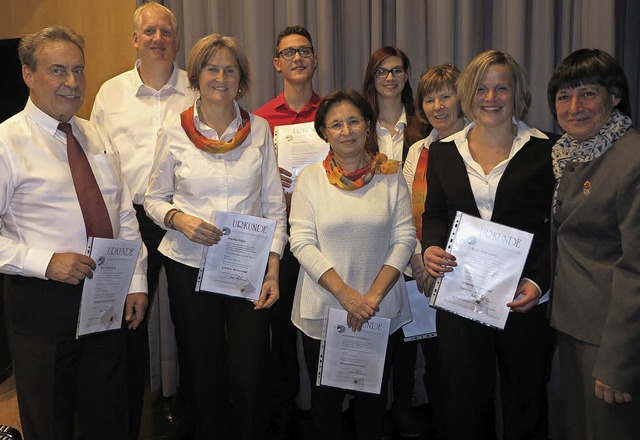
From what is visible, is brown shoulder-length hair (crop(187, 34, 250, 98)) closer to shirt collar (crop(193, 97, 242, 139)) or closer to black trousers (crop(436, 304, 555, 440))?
shirt collar (crop(193, 97, 242, 139))

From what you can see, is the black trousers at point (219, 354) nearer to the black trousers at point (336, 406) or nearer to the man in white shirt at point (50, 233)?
the black trousers at point (336, 406)

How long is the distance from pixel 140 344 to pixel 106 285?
764 mm

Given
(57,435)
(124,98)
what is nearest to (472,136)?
(124,98)

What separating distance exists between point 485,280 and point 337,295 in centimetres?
60

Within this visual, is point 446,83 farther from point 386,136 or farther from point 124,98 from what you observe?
point 124,98

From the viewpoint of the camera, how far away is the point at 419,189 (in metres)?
3.05

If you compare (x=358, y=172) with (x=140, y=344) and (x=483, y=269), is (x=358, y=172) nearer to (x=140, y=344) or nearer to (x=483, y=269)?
(x=483, y=269)

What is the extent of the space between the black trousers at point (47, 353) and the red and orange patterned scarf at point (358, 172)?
3.70ft

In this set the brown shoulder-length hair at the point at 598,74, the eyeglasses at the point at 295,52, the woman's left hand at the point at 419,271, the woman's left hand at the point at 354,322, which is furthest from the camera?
the eyeglasses at the point at 295,52

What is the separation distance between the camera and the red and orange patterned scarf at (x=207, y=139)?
107 inches

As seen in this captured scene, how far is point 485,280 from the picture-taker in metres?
2.44

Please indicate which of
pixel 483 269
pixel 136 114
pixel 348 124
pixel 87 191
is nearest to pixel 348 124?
pixel 348 124

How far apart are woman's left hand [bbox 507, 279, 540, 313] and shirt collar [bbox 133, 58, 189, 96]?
202cm

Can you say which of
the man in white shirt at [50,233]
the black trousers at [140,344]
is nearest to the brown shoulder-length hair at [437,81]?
the black trousers at [140,344]
